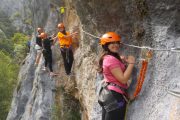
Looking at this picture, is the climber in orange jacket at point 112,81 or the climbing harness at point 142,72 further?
the climbing harness at point 142,72

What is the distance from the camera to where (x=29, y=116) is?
18297mm

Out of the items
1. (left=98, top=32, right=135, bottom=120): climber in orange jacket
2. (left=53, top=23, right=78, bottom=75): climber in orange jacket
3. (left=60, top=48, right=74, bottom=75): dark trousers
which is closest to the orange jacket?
(left=53, top=23, right=78, bottom=75): climber in orange jacket

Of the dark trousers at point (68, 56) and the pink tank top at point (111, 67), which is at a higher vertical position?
the pink tank top at point (111, 67)

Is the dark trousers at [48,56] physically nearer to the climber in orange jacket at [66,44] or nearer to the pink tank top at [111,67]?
the climber in orange jacket at [66,44]

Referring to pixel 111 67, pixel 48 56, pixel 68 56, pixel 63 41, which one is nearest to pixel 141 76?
pixel 111 67

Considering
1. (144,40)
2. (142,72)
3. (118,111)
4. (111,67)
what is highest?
(144,40)

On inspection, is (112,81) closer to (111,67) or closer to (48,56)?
(111,67)

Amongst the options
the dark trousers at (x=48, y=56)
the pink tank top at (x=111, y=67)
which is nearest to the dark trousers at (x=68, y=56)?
the dark trousers at (x=48, y=56)

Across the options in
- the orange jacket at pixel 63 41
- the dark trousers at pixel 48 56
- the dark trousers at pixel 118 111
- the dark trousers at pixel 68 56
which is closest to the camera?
the dark trousers at pixel 118 111

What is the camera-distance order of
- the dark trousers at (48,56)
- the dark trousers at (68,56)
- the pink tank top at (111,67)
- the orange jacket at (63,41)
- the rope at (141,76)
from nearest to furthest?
the pink tank top at (111,67) → the rope at (141,76) → the orange jacket at (63,41) → the dark trousers at (68,56) → the dark trousers at (48,56)

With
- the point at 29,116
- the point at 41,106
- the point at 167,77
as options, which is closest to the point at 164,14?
the point at 167,77

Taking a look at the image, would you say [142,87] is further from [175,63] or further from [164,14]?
[164,14]

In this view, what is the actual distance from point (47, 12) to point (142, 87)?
15021 millimetres

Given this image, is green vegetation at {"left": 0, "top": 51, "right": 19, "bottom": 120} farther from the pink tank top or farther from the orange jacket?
the pink tank top
